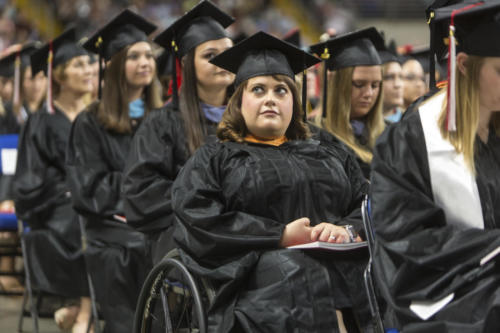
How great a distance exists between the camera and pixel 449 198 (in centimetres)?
231

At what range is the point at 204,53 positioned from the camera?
4137 mm

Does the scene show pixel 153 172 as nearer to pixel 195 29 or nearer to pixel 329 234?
pixel 195 29

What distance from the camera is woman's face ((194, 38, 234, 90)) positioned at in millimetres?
4074

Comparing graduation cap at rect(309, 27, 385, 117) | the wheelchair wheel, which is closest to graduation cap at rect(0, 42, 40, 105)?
graduation cap at rect(309, 27, 385, 117)

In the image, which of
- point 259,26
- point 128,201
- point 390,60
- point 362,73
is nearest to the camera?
point 128,201

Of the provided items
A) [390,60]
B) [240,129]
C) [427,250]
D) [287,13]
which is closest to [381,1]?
[287,13]

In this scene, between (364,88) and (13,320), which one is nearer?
(364,88)

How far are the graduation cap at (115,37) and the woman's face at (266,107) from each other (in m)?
1.89

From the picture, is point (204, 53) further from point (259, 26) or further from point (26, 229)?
point (259, 26)

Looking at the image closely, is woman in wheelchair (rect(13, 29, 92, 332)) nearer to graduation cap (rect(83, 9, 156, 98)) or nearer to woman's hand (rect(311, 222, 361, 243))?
graduation cap (rect(83, 9, 156, 98))

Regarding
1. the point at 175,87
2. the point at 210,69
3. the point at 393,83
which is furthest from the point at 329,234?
the point at 393,83

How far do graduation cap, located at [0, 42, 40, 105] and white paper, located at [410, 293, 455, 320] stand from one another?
5013 mm

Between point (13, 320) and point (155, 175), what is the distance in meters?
2.62

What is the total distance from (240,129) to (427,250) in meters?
1.24
